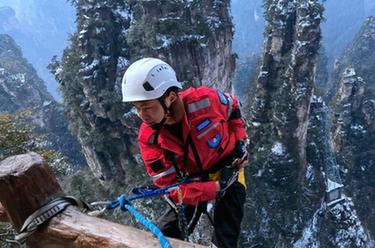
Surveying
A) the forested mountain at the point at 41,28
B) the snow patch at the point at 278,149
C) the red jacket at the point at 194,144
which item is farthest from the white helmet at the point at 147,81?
the forested mountain at the point at 41,28

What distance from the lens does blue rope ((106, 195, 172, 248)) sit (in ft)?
4.65

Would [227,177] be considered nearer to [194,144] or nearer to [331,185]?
[194,144]

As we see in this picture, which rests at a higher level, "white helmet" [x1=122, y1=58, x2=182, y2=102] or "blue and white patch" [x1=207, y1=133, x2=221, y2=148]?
"white helmet" [x1=122, y1=58, x2=182, y2=102]

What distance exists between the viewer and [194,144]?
225 centimetres

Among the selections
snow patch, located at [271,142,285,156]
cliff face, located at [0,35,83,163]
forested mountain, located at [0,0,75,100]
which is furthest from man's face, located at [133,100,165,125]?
forested mountain, located at [0,0,75,100]

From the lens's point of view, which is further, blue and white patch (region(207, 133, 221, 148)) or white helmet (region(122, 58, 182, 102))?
blue and white patch (region(207, 133, 221, 148))

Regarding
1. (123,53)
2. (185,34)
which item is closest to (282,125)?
(185,34)

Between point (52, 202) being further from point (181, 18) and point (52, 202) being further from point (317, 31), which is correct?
point (317, 31)

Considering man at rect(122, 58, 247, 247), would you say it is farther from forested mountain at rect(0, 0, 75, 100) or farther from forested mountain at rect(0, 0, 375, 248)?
forested mountain at rect(0, 0, 75, 100)

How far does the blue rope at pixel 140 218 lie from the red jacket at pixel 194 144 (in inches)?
19.6

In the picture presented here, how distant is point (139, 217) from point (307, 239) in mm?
20375

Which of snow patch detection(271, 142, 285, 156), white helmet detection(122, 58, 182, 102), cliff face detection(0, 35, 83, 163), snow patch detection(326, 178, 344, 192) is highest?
white helmet detection(122, 58, 182, 102)

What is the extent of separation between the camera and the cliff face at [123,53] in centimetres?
1686

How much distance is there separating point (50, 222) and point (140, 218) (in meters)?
0.35
